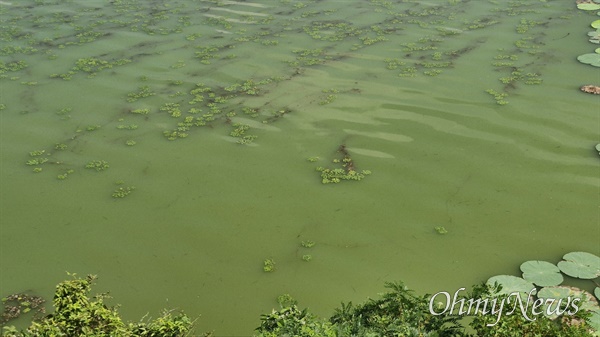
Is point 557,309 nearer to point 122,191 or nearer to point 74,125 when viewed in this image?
point 122,191

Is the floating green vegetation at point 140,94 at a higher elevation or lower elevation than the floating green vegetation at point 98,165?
higher

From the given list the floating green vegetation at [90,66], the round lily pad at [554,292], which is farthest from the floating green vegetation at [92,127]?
the round lily pad at [554,292]

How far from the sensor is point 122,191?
6340mm

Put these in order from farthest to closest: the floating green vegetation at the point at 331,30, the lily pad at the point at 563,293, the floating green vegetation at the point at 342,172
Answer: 1. the floating green vegetation at the point at 331,30
2. the floating green vegetation at the point at 342,172
3. the lily pad at the point at 563,293

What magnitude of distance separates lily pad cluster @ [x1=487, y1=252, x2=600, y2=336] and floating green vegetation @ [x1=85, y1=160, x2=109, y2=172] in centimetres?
449

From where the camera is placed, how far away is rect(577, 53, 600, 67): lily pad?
28.0 ft

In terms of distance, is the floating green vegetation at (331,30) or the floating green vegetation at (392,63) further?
the floating green vegetation at (331,30)

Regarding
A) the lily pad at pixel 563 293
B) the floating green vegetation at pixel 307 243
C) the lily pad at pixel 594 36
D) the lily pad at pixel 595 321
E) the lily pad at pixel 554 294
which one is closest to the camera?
the lily pad at pixel 595 321

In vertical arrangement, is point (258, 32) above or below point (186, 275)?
above

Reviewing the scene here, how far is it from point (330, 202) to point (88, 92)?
4369mm

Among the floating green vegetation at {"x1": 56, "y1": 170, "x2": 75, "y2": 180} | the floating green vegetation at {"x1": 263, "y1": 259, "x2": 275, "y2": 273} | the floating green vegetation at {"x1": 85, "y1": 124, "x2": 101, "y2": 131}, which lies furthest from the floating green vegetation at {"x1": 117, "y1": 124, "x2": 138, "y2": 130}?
the floating green vegetation at {"x1": 263, "y1": 259, "x2": 275, "y2": 273}

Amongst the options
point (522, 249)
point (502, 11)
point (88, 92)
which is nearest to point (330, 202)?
point (522, 249)

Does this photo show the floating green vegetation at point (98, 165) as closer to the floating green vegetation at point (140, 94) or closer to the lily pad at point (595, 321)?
the floating green vegetation at point (140, 94)

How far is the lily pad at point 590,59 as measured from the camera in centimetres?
855
